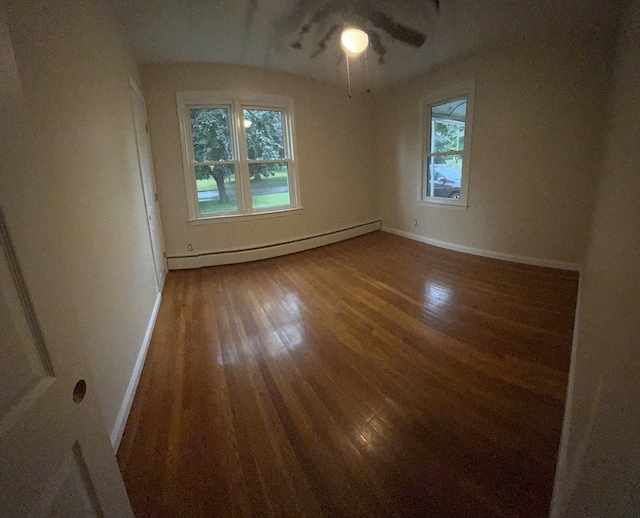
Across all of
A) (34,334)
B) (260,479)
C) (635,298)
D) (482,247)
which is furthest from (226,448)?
(482,247)

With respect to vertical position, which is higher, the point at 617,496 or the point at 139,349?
the point at 617,496

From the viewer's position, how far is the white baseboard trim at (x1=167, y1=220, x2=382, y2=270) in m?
4.16

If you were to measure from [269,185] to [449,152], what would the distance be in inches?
112

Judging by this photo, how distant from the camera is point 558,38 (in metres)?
3.10

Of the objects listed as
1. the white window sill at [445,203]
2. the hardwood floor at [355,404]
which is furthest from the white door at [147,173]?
the white window sill at [445,203]

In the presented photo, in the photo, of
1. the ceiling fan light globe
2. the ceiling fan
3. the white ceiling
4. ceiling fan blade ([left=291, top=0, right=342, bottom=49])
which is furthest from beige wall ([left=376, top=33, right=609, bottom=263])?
ceiling fan blade ([left=291, top=0, right=342, bottom=49])

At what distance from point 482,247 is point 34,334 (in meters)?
4.68

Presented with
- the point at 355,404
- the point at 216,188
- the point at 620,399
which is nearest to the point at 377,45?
the point at 216,188

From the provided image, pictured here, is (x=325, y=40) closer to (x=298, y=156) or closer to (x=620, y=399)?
(x=298, y=156)

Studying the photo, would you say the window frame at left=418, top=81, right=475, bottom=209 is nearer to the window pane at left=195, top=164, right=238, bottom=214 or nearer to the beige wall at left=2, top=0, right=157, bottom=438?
the window pane at left=195, top=164, right=238, bottom=214

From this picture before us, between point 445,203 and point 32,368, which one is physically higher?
point 32,368

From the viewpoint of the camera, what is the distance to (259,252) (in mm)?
4527

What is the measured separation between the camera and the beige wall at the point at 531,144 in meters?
3.10

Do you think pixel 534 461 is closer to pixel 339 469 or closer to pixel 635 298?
pixel 339 469
